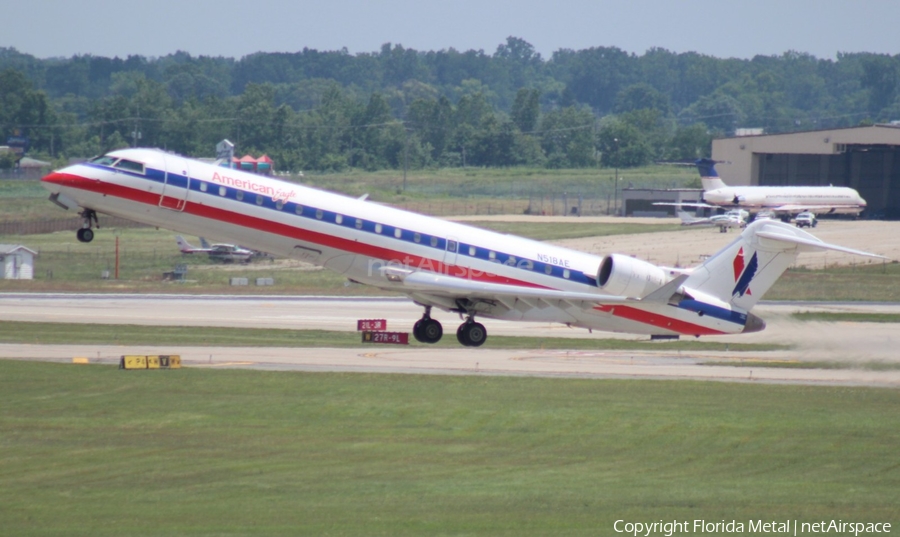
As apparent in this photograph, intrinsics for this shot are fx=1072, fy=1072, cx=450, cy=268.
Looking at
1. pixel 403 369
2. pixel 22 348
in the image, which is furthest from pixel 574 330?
pixel 22 348

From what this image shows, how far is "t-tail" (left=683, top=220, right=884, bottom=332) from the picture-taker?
107 feet

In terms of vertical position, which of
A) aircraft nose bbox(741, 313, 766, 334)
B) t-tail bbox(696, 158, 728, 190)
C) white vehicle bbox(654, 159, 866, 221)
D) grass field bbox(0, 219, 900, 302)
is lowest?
grass field bbox(0, 219, 900, 302)

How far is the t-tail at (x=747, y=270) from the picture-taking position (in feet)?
107

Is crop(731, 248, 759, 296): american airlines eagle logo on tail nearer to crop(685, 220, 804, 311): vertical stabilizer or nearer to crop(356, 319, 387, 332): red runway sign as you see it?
crop(685, 220, 804, 311): vertical stabilizer

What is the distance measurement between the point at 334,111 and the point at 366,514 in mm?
124720

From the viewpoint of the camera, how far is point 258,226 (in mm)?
30219

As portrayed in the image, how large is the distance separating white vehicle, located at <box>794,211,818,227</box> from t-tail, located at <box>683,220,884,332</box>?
62052 mm

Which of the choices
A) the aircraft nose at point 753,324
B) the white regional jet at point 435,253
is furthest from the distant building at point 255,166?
the aircraft nose at point 753,324

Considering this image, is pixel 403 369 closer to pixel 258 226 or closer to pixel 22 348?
pixel 258 226

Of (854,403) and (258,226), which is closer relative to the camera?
(854,403)

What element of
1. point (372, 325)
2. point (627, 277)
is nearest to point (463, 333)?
point (627, 277)

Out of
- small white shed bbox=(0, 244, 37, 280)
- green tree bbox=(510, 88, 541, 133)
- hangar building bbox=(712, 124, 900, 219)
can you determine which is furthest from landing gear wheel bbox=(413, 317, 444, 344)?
green tree bbox=(510, 88, 541, 133)

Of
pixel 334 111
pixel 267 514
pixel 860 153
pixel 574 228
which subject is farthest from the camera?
pixel 334 111

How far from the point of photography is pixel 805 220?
93000 millimetres
